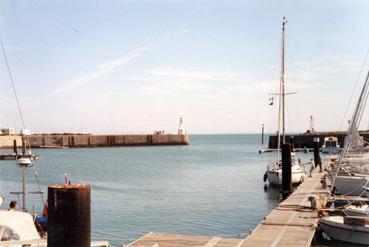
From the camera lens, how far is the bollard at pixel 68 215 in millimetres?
7980

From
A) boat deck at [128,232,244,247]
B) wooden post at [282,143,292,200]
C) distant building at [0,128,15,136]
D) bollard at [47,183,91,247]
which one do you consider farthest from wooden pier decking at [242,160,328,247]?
distant building at [0,128,15,136]

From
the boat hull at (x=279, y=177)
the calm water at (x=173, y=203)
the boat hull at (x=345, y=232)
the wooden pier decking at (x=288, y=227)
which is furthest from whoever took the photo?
the boat hull at (x=279, y=177)

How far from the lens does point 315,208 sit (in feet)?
80.5

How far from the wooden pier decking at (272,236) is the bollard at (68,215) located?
25.7ft

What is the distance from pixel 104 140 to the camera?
520ft

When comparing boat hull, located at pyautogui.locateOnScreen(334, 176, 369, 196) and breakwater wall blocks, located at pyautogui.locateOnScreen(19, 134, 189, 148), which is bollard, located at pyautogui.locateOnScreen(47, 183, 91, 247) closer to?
boat hull, located at pyautogui.locateOnScreen(334, 176, 369, 196)

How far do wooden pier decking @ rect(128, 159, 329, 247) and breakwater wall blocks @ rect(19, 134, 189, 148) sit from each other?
13051cm

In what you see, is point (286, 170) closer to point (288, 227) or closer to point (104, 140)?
point (288, 227)

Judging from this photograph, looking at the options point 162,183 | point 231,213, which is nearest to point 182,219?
point 231,213

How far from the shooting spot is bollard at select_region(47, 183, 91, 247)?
7.98 m

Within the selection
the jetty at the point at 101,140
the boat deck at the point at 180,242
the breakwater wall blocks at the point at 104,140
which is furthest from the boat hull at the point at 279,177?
the breakwater wall blocks at the point at 104,140

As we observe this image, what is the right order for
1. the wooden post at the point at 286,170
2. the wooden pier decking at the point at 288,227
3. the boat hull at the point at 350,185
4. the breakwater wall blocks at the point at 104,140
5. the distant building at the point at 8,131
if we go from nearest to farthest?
the wooden pier decking at the point at 288,227, the boat hull at the point at 350,185, the wooden post at the point at 286,170, the distant building at the point at 8,131, the breakwater wall blocks at the point at 104,140

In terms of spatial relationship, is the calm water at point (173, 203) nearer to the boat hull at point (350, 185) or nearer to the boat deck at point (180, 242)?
the boat hull at point (350, 185)

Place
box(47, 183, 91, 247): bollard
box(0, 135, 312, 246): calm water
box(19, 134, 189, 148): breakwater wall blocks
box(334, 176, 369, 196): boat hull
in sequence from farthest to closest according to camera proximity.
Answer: box(19, 134, 189, 148): breakwater wall blocks
box(334, 176, 369, 196): boat hull
box(0, 135, 312, 246): calm water
box(47, 183, 91, 247): bollard
